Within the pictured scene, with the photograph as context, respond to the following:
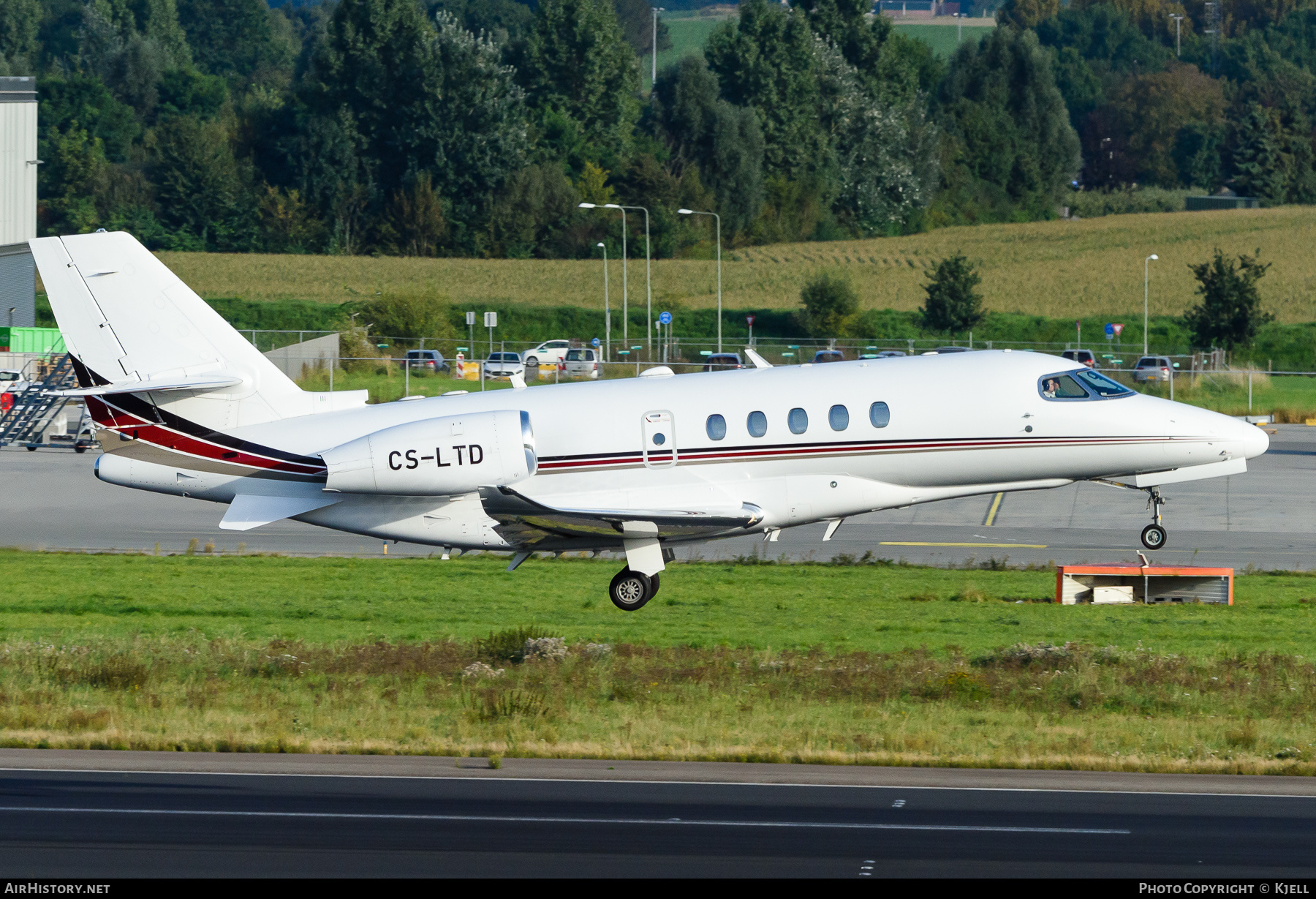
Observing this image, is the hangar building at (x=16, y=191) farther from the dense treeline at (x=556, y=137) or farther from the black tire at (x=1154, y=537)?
the dense treeline at (x=556, y=137)

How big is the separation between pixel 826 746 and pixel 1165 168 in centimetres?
17873

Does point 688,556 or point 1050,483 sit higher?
point 1050,483

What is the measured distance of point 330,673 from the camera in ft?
70.1

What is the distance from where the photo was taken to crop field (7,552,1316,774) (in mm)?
17719

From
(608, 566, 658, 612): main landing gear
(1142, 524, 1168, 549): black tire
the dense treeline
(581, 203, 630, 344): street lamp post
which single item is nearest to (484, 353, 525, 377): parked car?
(581, 203, 630, 344): street lamp post

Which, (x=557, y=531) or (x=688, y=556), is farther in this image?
(x=688, y=556)

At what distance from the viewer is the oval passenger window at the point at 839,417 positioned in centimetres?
2264

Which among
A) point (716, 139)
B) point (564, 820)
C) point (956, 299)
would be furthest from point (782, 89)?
point (564, 820)

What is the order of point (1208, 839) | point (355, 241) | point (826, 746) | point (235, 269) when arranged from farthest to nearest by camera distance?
point (355, 241), point (235, 269), point (826, 746), point (1208, 839)

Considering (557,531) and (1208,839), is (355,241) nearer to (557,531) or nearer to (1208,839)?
(557,531)

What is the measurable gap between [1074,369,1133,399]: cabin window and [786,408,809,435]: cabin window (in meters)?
4.17

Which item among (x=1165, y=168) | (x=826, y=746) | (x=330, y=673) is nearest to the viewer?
(x=826, y=746)

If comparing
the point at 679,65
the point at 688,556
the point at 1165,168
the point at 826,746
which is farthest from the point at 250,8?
the point at 826,746

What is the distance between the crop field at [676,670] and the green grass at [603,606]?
9 centimetres
